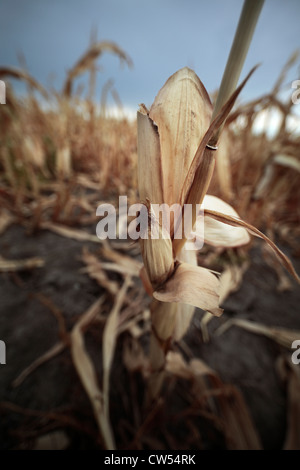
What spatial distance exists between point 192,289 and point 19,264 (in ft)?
1.69

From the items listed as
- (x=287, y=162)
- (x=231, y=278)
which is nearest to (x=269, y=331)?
(x=231, y=278)

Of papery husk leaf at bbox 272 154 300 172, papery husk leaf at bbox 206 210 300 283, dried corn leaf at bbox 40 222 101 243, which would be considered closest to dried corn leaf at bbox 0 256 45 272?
dried corn leaf at bbox 40 222 101 243

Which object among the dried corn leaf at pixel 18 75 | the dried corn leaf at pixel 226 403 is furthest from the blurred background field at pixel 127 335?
the dried corn leaf at pixel 18 75

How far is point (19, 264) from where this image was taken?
1.62 feet

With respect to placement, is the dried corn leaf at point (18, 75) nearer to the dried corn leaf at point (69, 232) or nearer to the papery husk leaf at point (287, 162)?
the dried corn leaf at point (69, 232)

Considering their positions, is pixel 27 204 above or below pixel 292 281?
above

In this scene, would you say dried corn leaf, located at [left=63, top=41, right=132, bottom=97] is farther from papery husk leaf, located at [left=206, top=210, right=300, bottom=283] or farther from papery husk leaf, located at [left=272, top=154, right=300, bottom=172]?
papery husk leaf, located at [left=206, top=210, right=300, bottom=283]

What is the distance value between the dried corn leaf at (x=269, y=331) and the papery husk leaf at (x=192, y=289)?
36 cm

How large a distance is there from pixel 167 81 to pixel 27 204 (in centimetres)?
77

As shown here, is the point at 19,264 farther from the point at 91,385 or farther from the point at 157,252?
the point at 157,252

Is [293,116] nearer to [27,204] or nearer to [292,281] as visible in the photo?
[292,281]

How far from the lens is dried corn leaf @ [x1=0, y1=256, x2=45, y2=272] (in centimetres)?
48
